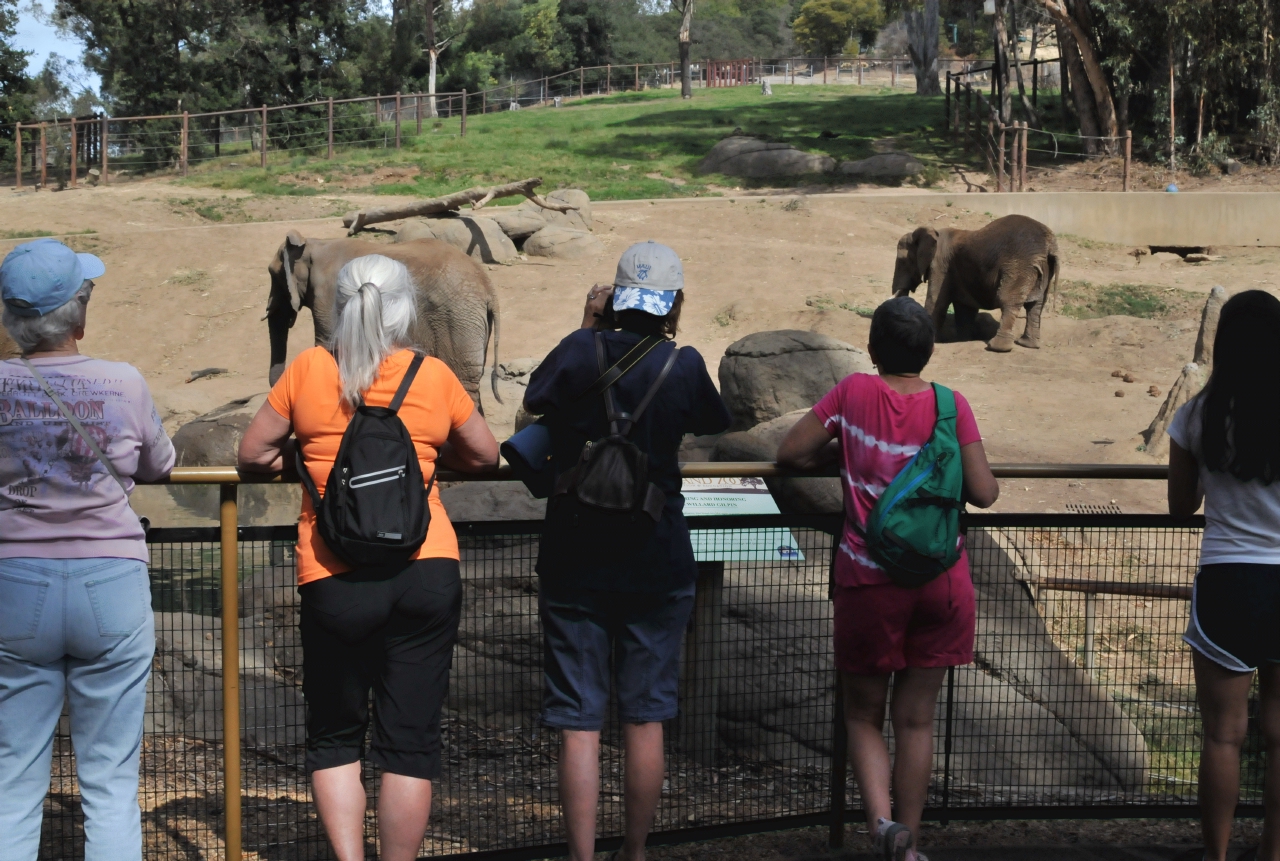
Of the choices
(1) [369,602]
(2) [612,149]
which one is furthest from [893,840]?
(2) [612,149]

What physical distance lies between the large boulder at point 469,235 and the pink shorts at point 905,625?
16893 millimetres

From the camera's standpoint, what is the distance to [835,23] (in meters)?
77.6

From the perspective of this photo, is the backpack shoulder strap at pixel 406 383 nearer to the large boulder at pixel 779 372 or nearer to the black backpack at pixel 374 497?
the black backpack at pixel 374 497

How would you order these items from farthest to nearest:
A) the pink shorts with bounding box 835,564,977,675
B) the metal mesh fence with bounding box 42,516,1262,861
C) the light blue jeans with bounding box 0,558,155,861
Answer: the metal mesh fence with bounding box 42,516,1262,861 < the pink shorts with bounding box 835,564,977,675 < the light blue jeans with bounding box 0,558,155,861

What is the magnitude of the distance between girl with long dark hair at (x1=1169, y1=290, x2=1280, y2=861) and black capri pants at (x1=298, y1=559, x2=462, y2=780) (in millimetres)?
2037

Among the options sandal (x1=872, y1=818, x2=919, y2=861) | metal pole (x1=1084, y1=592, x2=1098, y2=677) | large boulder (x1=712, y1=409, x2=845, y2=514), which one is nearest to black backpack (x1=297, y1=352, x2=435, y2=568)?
sandal (x1=872, y1=818, x2=919, y2=861)

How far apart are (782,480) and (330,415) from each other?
425 cm

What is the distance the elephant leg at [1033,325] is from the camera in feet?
55.6

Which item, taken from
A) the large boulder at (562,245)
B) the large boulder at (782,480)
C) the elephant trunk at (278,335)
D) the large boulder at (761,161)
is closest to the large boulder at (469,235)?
the large boulder at (562,245)

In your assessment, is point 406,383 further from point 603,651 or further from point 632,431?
point 603,651

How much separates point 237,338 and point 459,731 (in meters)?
14.0

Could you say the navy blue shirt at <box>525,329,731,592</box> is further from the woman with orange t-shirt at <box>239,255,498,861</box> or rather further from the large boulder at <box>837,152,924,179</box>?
the large boulder at <box>837,152,924,179</box>

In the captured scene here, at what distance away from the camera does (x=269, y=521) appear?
998 cm

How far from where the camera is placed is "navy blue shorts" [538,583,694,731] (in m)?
3.54
